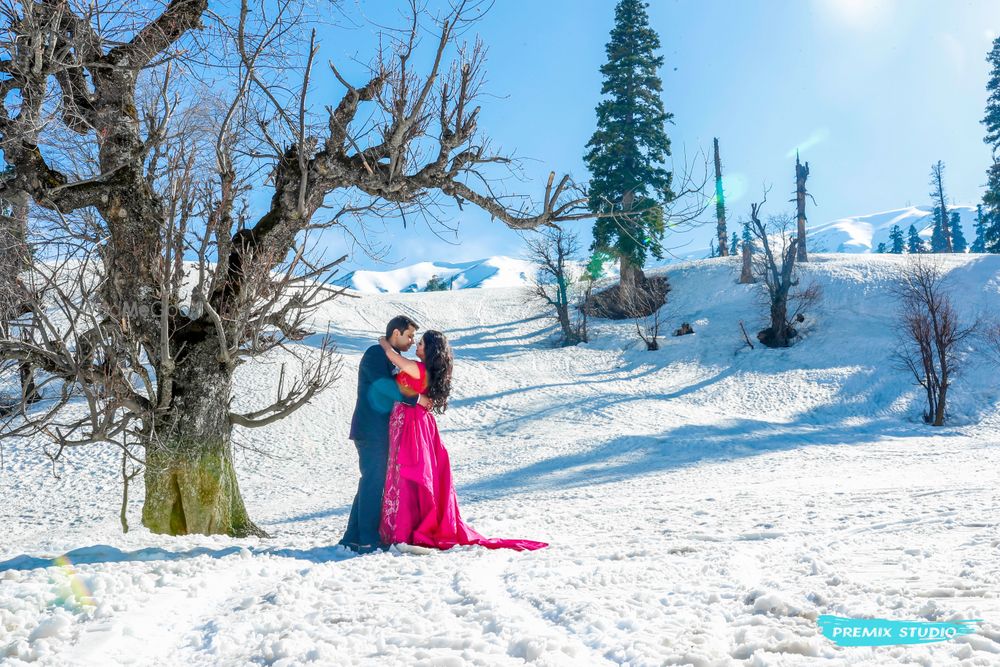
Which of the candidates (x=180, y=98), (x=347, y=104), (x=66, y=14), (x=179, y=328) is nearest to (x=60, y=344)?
(x=179, y=328)

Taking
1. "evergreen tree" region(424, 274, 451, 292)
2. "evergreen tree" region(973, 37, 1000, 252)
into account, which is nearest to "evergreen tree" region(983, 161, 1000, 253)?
"evergreen tree" region(973, 37, 1000, 252)

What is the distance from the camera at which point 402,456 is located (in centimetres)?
597

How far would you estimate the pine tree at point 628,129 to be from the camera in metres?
32.0

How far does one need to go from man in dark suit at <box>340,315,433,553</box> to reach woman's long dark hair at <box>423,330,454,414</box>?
0.14m

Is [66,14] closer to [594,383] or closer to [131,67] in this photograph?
[131,67]

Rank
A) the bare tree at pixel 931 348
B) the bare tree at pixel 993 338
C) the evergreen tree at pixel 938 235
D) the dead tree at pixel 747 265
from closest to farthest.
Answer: the bare tree at pixel 931 348 → the bare tree at pixel 993 338 → the dead tree at pixel 747 265 → the evergreen tree at pixel 938 235

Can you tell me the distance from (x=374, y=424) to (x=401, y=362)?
766 mm

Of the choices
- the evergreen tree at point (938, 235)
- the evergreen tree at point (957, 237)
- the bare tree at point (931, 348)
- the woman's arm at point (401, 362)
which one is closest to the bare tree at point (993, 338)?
the bare tree at point (931, 348)

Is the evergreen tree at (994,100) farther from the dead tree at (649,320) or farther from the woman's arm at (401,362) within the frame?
the woman's arm at (401,362)

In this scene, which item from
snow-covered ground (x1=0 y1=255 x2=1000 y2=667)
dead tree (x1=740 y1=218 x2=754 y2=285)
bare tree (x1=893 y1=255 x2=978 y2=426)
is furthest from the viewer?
dead tree (x1=740 y1=218 x2=754 y2=285)

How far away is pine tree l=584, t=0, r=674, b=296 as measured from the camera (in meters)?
32.0

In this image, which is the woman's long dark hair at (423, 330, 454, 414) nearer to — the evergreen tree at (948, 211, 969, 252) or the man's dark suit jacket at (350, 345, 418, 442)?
the man's dark suit jacket at (350, 345, 418, 442)

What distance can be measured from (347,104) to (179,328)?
276 cm

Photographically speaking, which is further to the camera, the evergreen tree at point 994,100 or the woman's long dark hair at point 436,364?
the evergreen tree at point 994,100
